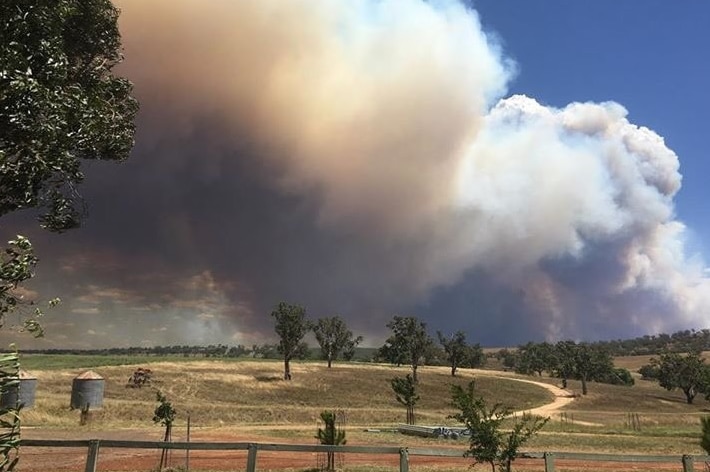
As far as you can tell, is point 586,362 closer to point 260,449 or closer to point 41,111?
point 260,449

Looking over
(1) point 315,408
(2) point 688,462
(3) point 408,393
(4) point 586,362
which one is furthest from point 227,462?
(4) point 586,362

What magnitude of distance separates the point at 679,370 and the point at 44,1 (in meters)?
152

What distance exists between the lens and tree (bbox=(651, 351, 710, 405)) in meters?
124

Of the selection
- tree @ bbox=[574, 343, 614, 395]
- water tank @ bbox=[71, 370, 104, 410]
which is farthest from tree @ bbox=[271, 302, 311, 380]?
tree @ bbox=[574, 343, 614, 395]

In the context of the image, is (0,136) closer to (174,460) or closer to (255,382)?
(174,460)

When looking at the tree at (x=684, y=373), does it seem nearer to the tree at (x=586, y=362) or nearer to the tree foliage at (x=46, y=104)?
the tree at (x=586, y=362)

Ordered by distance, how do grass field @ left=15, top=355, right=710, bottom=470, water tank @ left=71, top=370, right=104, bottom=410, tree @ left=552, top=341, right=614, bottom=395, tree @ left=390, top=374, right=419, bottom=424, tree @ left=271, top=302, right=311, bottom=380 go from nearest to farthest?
grass field @ left=15, top=355, right=710, bottom=470 → tree @ left=390, top=374, right=419, bottom=424 → water tank @ left=71, top=370, right=104, bottom=410 → tree @ left=271, top=302, right=311, bottom=380 → tree @ left=552, top=341, right=614, bottom=395

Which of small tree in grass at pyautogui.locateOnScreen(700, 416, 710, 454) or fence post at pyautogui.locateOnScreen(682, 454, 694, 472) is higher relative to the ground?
fence post at pyautogui.locateOnScreen(682, 454, 694, 472)

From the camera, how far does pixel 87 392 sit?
57.7m

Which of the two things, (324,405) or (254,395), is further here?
(254,395)

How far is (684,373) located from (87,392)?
132 m

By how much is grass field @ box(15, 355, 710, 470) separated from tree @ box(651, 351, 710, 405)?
385 centimetres

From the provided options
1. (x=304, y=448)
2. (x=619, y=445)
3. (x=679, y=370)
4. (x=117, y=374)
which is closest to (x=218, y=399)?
(x=117, y=374)

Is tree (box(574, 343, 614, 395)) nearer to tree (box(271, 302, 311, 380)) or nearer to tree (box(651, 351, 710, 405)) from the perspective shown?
tree (box(651, 351, 710, 405))
